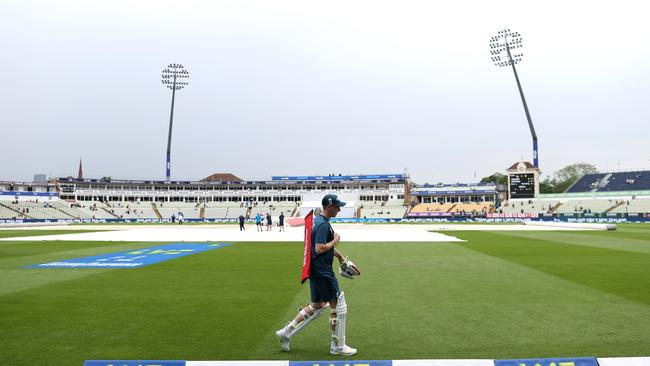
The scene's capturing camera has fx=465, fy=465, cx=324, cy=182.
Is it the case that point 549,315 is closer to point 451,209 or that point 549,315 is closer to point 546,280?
point 546,280

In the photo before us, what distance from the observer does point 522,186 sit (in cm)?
7181

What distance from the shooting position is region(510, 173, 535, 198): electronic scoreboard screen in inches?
Answer: 2815

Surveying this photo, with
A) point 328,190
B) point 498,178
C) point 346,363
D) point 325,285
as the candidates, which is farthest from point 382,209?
point 346,363

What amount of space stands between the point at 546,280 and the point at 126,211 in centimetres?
10170

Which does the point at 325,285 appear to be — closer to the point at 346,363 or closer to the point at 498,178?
the point at 346,363

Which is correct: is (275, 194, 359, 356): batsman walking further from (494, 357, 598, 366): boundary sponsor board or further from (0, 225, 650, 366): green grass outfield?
(494, 357, 598, 366): boundary sponsor board

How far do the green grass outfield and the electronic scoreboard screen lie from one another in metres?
58.5

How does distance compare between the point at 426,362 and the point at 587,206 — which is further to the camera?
the point at 587,206

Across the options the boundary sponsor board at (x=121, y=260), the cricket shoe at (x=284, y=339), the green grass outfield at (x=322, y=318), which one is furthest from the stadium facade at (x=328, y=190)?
the cricket shoe at (x=284, y=339)

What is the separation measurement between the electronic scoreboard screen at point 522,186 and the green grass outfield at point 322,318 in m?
58.5

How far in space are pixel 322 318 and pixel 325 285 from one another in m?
2.70

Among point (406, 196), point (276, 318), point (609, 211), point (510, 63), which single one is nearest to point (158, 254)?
point (276, 318)

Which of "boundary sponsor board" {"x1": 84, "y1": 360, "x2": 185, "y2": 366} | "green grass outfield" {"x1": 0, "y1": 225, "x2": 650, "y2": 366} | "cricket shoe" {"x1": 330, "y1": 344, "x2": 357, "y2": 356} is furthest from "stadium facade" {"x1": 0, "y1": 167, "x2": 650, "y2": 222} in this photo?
"boundary sponsor board" {"x1": 84, "y1": 360, "x2": 185, "y2": 366}

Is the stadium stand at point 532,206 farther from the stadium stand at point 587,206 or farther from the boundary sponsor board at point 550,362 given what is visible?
the boundary sponsor board at point 550,362
